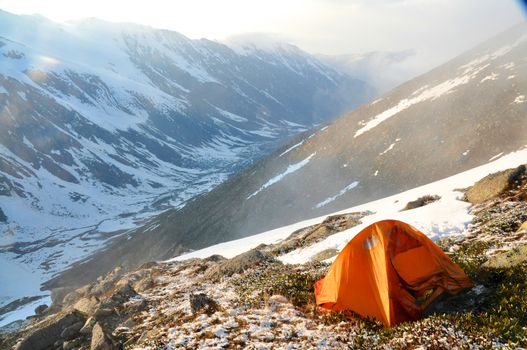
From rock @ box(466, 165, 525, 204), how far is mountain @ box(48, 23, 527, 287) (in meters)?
30.6

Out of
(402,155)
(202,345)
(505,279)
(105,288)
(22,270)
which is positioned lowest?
(22,270)

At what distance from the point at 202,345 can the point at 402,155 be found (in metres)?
60.7

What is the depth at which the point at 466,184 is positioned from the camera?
27.7m

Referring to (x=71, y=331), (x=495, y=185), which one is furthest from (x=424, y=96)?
(x=71, y=331)

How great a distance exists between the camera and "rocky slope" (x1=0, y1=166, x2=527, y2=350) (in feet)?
34.2

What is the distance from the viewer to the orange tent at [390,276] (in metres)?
12.1

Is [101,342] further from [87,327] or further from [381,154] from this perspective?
[381,154]

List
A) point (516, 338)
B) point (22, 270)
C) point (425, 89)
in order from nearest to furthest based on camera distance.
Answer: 1. point (516, 338)
2. point (425, 89)
3. point (22, 270)

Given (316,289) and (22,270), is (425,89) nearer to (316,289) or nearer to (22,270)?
(316,289)

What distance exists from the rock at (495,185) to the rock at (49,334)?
2138 cm

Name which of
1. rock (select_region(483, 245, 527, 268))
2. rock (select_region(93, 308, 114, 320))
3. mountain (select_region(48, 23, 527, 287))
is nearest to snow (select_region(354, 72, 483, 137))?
mountain (select_region(48, 23, 527, 287))

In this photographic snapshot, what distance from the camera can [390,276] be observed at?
12289mm

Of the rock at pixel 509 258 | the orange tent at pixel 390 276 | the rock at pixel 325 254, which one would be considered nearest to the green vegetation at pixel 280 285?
the orange tent at pixel 390 276

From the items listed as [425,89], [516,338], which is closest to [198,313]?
[516,338]
